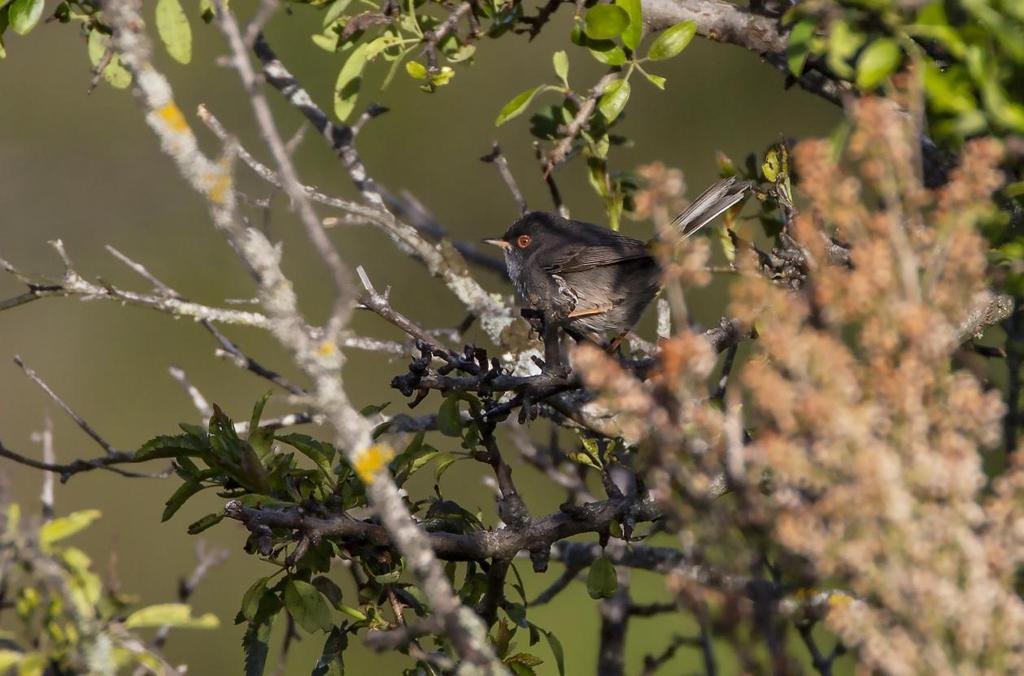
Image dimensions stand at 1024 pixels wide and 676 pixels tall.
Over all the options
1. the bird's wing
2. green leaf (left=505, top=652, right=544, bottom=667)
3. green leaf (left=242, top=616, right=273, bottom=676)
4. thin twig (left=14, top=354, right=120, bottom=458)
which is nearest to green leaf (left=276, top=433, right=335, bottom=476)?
green leaf (left=242, top=616, right=273, bottom=676)

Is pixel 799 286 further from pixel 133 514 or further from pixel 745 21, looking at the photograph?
pixel 133 514

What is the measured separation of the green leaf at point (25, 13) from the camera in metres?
3.80

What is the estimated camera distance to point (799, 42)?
2615mm

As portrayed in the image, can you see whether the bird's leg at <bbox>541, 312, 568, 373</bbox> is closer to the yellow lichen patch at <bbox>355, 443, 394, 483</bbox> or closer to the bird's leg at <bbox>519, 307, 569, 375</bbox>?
the bird's leg at <bbox>519, 307, 569, 375</bbox>

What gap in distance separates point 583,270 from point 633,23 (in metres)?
2.85

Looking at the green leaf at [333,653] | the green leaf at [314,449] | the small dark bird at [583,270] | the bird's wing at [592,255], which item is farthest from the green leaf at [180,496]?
the bird's wing at [592,255]

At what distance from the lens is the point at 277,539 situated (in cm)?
332

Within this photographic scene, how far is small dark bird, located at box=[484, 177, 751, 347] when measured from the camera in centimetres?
605

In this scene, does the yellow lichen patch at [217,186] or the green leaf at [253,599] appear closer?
the yellow lichen patch at [217,186]

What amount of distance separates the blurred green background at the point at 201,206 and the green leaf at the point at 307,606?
5.14 meters

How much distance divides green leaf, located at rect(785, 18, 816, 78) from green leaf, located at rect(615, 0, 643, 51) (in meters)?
0.97

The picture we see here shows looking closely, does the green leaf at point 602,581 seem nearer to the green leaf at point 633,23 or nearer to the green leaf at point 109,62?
the green leaf at point 633,23

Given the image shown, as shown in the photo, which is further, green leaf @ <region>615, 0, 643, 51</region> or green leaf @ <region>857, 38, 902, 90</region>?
green leaf @ <region>615, 0, 643, 51</region>

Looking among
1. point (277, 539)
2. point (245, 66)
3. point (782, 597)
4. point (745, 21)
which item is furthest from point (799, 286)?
point (245, 66)
